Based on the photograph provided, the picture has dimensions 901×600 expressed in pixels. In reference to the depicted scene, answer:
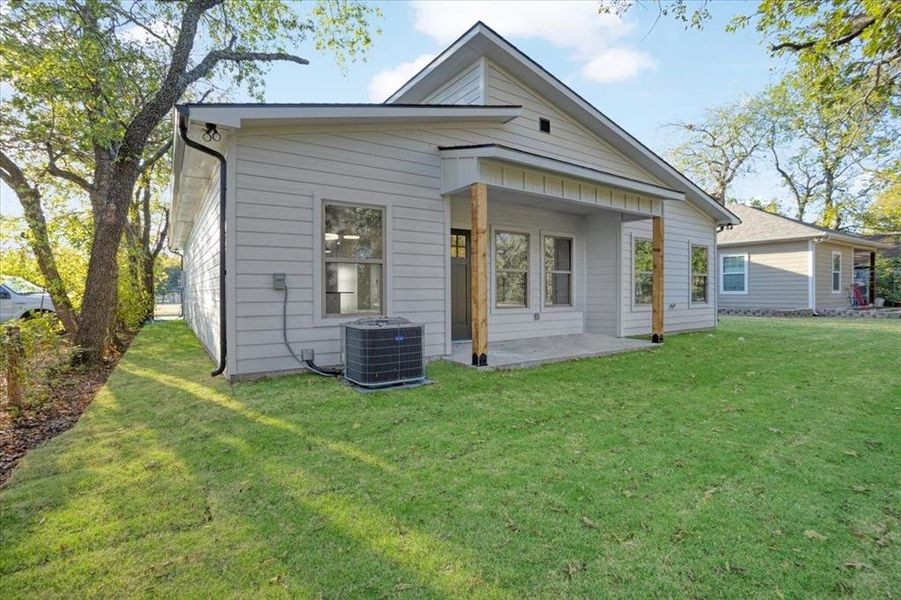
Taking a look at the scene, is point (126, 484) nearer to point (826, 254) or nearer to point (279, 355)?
point (279, 355)

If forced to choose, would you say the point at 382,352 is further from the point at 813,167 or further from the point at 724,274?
the point at 813,167

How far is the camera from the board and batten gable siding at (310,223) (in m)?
5.06

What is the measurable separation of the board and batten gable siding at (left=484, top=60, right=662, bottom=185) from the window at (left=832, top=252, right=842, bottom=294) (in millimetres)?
12930

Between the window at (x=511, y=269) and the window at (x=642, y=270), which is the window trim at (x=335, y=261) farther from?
the window at (x=642, y=270)

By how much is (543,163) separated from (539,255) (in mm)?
2754

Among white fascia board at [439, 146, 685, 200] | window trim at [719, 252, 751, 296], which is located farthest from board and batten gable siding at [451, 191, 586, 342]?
window trim at [719, 252, 751, 296]

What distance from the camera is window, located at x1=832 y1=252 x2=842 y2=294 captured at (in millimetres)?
16812

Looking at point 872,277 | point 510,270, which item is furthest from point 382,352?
point 872,277

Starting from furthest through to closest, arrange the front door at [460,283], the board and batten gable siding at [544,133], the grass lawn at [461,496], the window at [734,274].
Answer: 1. the window at [734,274]
2. the front door at [460,283]
3. the board and batten gable siding at [544,133]
4. the grass lawn at [461,496]

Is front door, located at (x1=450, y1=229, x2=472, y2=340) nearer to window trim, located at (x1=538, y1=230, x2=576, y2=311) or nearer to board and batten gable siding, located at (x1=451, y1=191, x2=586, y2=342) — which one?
board and batten gable siding, located at (x1=451, y1=191, x2=586, y2=342)

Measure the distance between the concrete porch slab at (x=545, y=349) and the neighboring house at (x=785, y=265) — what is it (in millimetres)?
11509

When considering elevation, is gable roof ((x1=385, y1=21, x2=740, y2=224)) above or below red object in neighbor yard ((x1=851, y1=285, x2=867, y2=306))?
above

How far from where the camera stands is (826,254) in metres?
16.3

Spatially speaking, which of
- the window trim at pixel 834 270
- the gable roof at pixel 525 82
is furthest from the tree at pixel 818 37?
the window trim at pixel 834 270
